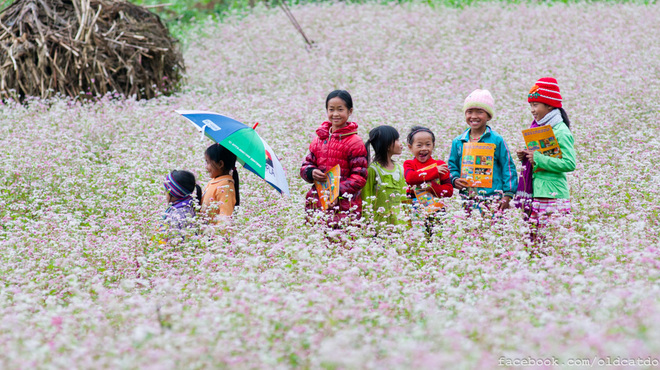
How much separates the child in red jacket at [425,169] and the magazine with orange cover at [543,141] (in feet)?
2.77

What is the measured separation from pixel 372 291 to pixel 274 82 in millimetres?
11713

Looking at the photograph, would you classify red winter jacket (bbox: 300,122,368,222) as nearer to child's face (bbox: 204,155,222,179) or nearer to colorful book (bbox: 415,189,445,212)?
colorful book (bbox: 415,189,445,212)

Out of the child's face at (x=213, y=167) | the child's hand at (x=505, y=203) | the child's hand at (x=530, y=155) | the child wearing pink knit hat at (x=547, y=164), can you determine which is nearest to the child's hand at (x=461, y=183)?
the child's hand at (x=505, y=203)

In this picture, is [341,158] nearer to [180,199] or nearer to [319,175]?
[319,175]

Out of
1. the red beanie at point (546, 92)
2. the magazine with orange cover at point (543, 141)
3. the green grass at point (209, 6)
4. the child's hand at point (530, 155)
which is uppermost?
the green grass at point (209, 6)

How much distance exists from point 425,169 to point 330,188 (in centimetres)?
98

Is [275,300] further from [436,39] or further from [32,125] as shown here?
[436,39]

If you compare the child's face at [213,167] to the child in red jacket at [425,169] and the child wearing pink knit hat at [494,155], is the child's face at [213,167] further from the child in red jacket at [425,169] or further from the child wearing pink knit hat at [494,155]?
the child wearing pink knit hat at [494,155]

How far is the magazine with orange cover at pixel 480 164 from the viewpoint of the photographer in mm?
6094

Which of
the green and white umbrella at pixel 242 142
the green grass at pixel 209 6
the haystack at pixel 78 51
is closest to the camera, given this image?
the green and white umbrella at pixel 242 142

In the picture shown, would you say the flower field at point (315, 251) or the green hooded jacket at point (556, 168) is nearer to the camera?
the flower field at point (315, 251)

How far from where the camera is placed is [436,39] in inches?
721

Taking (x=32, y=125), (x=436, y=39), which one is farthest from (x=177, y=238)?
(x=436, y=39)

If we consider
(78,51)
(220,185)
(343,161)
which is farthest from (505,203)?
→ (78,51)
